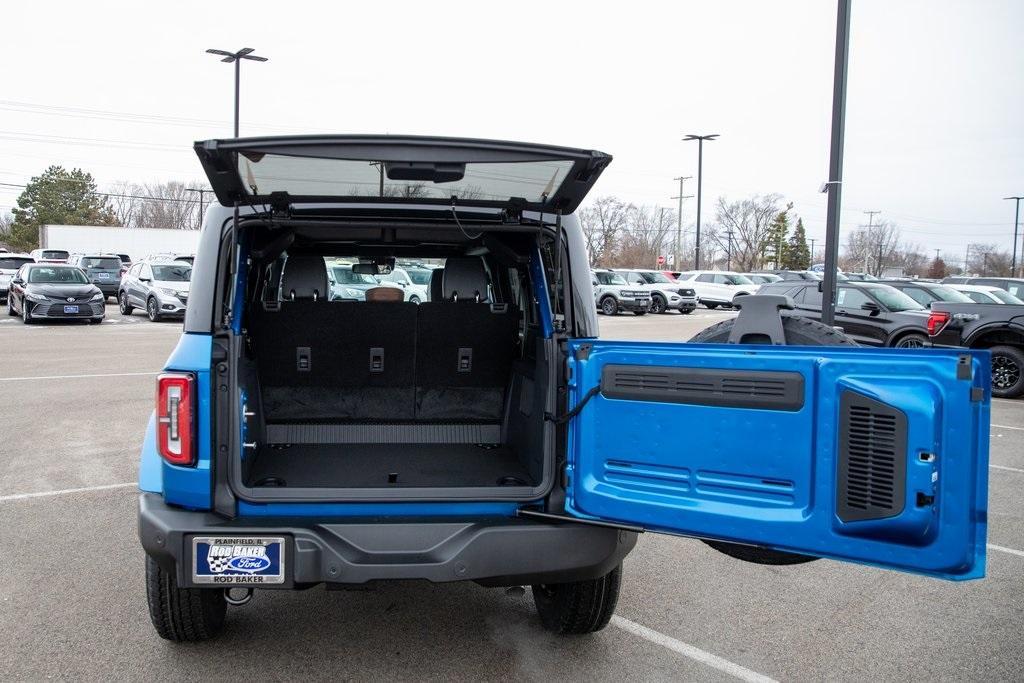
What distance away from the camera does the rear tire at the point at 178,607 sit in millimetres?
3453

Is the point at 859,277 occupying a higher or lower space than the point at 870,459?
higher

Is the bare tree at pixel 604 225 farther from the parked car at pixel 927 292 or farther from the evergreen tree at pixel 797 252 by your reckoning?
the parked car at pixel 927 292

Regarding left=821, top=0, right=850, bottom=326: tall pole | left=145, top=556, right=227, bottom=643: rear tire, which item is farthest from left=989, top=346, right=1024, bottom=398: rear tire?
left=145, top=556, right=227, bottom=643: rear tire

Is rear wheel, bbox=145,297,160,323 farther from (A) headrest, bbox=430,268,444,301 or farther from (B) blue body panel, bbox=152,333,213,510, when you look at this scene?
(B) blue body panel, bbox=152,333,213,510

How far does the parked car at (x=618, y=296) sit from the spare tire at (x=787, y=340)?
2541 cm

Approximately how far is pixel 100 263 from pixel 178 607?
31210 millimetres

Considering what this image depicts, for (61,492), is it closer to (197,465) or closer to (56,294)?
(197,465)

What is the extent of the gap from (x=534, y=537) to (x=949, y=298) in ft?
54.8

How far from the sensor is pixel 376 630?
3.89 m

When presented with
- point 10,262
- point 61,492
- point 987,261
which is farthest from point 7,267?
point 987,261

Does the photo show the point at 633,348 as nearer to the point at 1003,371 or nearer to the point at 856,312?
the point at 1003,371

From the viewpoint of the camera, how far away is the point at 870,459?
2.70 metres

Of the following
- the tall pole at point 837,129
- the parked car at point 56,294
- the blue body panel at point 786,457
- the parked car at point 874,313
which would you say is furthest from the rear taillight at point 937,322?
the parked car at point 56,294

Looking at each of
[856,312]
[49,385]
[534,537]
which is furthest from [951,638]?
[856,312]
